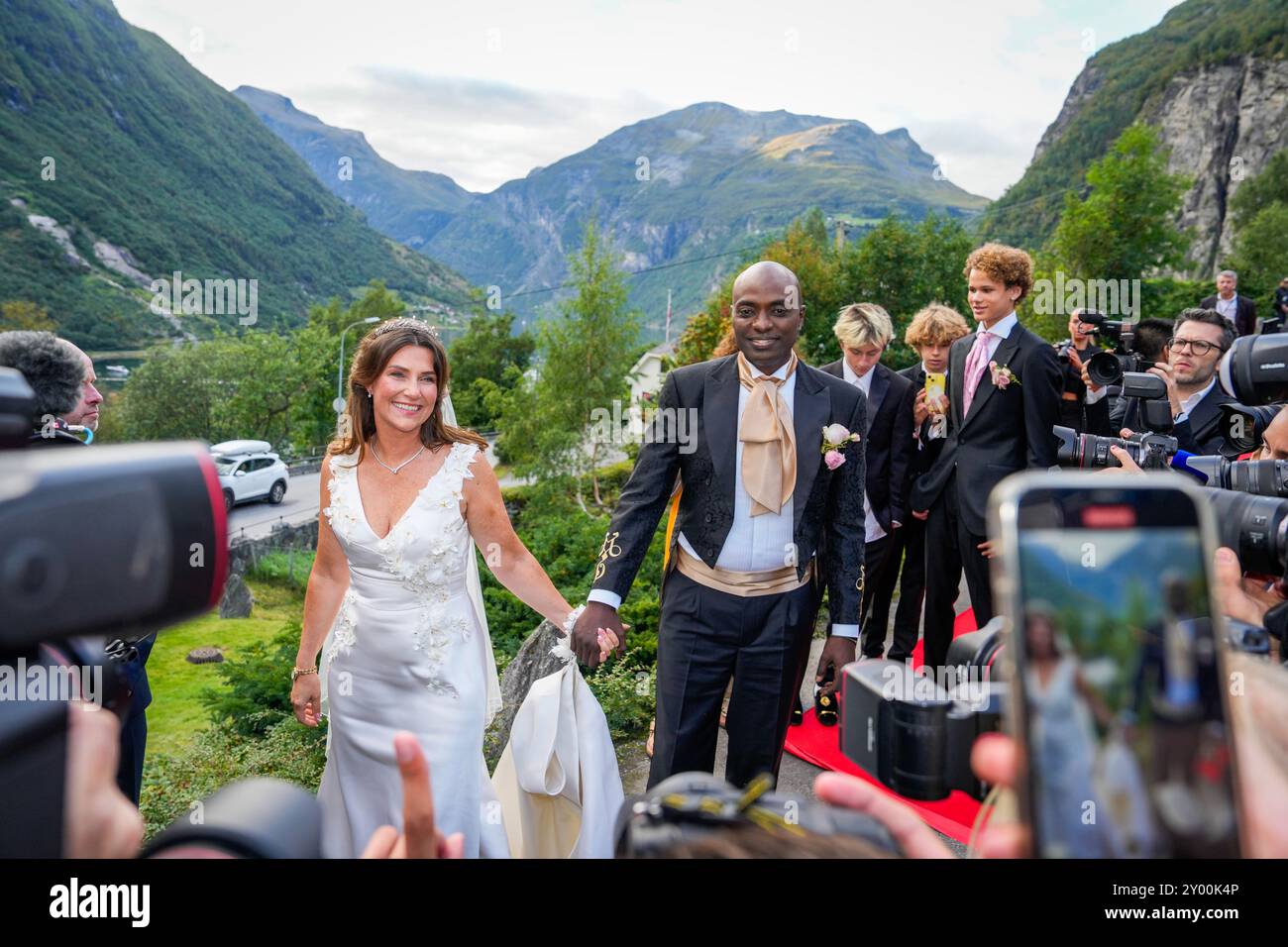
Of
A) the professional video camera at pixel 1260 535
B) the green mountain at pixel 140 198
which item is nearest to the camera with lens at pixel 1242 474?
the professional video camera at pixel 1260 535

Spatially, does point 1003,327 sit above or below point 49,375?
above

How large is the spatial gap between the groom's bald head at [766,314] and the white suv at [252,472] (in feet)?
110

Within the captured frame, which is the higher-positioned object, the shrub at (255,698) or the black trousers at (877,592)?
the black trousers at (877,592)

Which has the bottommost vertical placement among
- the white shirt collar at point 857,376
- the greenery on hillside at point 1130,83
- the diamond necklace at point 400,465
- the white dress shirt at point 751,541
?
the white dress shirt at point 751,541

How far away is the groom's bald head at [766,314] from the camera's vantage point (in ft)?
10.5

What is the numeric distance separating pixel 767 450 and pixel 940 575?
253 centimetres

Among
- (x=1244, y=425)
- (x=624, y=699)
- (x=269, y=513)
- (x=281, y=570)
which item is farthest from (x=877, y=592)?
(x=269, y=513)

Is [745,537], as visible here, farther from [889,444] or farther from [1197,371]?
[1197,371]

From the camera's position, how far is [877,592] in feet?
19.0

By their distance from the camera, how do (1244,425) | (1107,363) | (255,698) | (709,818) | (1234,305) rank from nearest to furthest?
(709,818) → (1244,425) → (1107,363) → (255,698) → (1234,305)

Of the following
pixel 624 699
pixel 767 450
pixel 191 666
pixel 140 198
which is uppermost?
pixel 140 198

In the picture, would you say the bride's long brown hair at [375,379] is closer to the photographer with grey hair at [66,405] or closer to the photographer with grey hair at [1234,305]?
the photographer with grey hair at [66,405]

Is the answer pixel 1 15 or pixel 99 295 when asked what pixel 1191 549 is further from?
pixel 1 15
